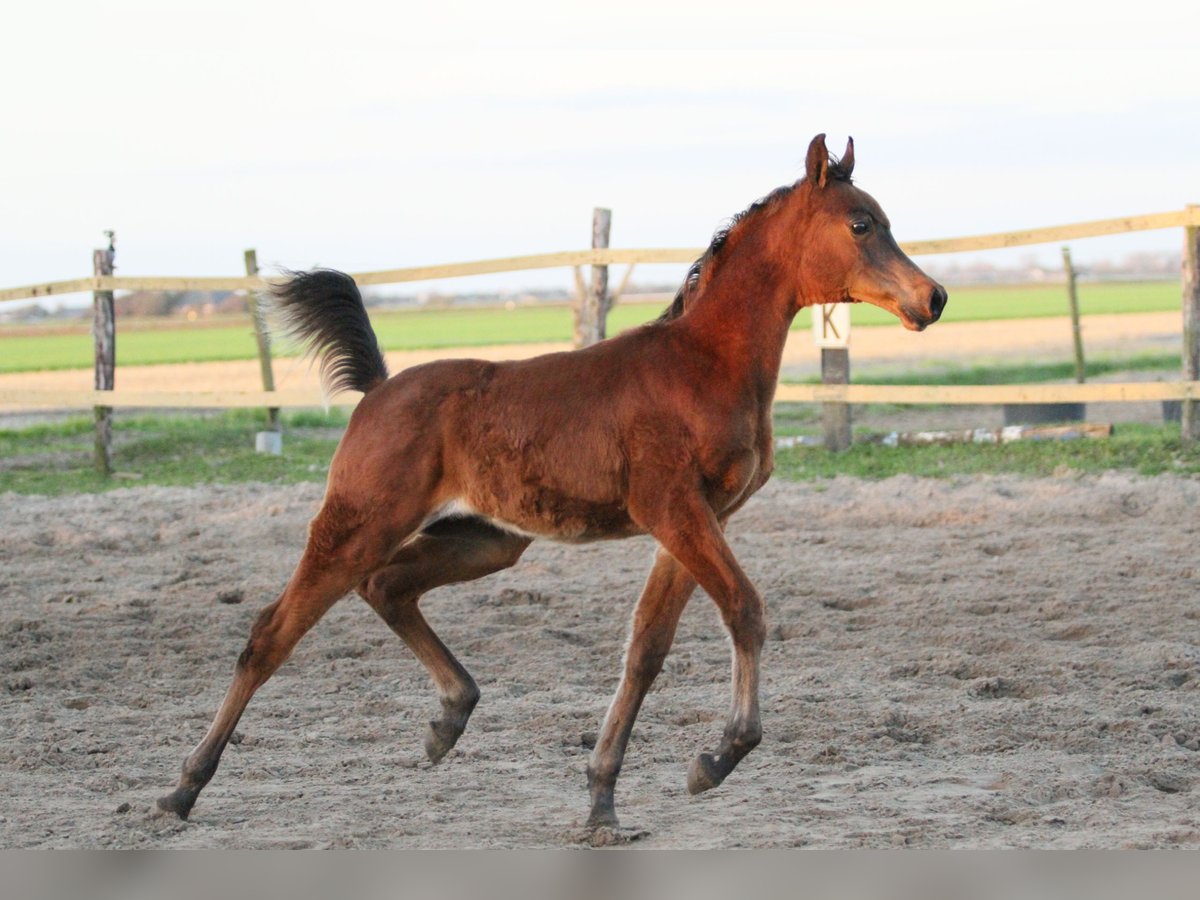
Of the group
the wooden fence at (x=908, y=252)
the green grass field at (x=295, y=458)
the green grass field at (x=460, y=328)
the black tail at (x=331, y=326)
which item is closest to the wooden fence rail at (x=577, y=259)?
the wooden fence at (x=908, y=252)

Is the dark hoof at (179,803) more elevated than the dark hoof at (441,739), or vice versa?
the dark hoof at (441,739)

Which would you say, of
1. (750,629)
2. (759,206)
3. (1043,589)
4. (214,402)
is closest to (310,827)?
(750,629)

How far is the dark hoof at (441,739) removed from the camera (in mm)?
5148

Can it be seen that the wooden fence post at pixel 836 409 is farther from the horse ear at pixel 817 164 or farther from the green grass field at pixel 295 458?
the horse ear at pixel 817 164

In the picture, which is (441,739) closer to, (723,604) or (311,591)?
(311,591)

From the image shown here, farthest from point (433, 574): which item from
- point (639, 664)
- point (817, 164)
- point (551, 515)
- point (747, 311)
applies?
point (817, 164)

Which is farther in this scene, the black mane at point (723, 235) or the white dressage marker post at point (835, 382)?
the white dressage marker post at point (835, 382)

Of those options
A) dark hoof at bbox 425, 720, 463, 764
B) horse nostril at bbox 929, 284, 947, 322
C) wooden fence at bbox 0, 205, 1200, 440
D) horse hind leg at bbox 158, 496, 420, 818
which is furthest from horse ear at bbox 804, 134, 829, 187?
wooden fence at bbox 0, 205, 1200, 440

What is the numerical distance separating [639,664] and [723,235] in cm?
147

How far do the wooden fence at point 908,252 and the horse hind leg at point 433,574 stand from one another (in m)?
4.86

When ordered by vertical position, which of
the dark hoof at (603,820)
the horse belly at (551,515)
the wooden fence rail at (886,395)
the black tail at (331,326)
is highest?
the black tail at (331,326)

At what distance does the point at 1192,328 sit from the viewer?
37.4ft

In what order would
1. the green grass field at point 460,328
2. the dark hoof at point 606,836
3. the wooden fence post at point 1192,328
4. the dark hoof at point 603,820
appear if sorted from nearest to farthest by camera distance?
1. the dark hoof at point 606,836
2. the dark hoof at point 603,820
3. the wooden fence post at point 1192,328
4. the green grass field at point 460,328

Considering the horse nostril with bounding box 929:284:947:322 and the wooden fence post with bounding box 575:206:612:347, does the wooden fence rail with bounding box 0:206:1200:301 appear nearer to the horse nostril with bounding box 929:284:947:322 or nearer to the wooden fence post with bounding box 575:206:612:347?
the wooden fence post with bounding box 575:206:612:347
